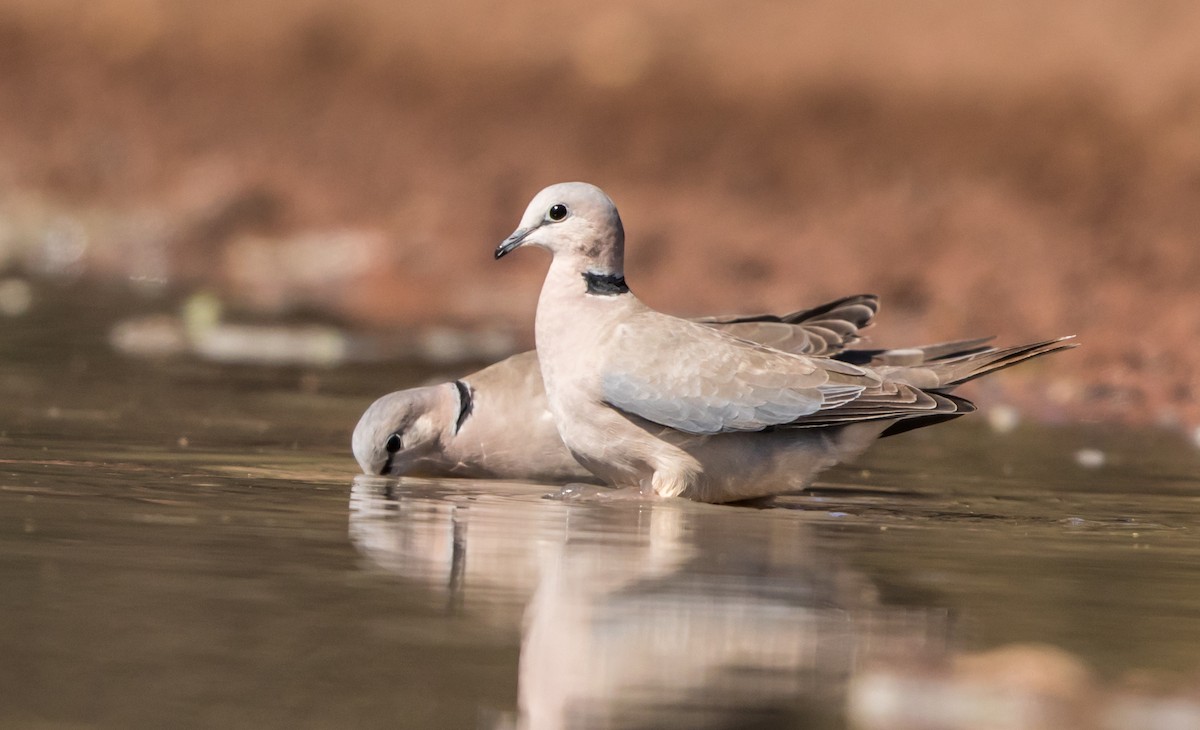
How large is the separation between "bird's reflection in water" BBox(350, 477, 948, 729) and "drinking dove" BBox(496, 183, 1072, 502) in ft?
0.77

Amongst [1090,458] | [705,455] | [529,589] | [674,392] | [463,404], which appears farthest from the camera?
[1090,458]

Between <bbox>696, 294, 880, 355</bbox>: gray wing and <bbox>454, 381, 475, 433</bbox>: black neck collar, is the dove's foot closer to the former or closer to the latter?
<bbox>454, 381, 475, 433</bbox>: black neck collar

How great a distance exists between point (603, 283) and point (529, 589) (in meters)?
2.06

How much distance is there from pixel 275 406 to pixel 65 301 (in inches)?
165

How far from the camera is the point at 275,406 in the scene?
830 centimetres

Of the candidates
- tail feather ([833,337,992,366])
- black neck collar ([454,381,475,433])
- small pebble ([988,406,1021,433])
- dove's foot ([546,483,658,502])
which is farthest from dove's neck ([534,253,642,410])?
small pebble ([988,406,1021,433])

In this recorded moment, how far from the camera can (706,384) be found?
19.8 feet

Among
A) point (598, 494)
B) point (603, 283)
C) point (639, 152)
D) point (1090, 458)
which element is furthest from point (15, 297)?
point (1090, 458)

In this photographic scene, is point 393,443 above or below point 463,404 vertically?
below

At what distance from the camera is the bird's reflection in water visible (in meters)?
3.49

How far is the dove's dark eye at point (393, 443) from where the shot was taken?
21.6 ft

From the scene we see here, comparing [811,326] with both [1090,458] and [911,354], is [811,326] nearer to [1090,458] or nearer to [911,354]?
[911,354]

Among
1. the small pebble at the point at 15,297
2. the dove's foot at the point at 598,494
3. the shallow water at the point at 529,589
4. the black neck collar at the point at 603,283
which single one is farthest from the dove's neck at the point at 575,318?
the small pebble at the point at 15,297

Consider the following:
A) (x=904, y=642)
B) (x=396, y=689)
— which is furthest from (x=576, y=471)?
(x=396, y=689)
